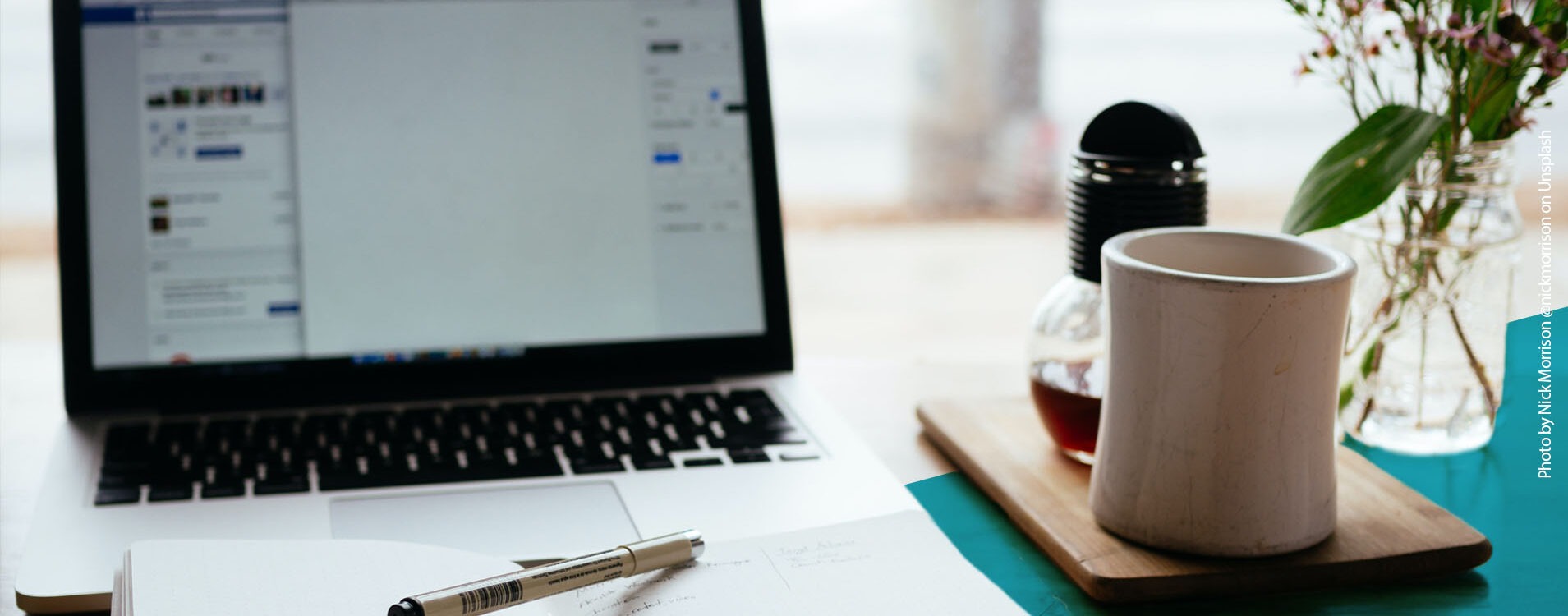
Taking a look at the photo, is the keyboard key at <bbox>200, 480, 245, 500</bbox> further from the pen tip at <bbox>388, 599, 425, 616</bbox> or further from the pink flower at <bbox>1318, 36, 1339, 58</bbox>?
the pink flower at <bbox>1318, 36, 1339, 58</bbox>

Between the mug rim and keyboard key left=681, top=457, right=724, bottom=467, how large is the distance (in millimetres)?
251

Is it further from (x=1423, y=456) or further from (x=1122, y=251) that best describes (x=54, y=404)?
(x=1423, y=456)

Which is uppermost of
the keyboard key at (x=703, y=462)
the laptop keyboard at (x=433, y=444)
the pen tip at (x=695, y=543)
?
the laptop keyboard at (x=433, y=444)

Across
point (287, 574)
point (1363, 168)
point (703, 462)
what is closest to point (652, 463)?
point (703, 462)

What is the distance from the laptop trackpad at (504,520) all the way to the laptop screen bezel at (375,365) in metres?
0.16

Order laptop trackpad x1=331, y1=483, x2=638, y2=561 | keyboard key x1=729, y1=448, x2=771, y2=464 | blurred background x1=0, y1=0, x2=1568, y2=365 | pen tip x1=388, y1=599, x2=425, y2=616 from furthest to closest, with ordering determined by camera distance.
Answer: blurred background x1=0, y1=0, x2=1568, y2=365 → keyboard key x1=729, y1=448, x2=771, y2=464 → laptop trackpad x1=331, y1=483, x2=638, y2=561 → pen tip x1=388, y1=599, x2=425, y2=616

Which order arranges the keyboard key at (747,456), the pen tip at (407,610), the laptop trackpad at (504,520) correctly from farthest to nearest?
the keyboard key at (747,456), the laptop trackpad at (504,520), the pen tip at (407,610)

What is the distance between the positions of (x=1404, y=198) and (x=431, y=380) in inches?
23.2

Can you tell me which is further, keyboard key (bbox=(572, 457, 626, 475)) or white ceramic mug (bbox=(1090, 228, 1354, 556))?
keyboard key (bbox=(572, 457, 626, 475))

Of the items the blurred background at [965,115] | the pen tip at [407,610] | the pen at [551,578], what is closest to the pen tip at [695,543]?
the pen at [551,578]

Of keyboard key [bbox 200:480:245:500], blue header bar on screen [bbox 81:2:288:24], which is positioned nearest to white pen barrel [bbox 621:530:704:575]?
keyboard key [bbox 200:480:245:500]

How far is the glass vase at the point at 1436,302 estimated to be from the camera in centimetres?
72

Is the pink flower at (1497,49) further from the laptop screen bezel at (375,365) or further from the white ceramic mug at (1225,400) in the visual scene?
the laptop screen bezel at (375,365)

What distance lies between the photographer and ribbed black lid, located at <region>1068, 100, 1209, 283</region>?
0.67m
